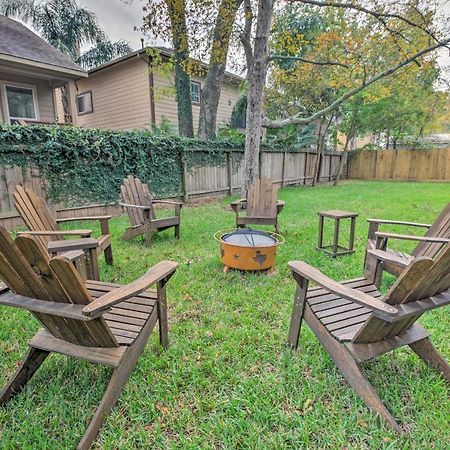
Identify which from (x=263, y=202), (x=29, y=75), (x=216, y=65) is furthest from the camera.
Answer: (x=216, y=65)

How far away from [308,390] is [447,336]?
1313 mm

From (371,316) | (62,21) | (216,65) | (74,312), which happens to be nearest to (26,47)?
(216,65)

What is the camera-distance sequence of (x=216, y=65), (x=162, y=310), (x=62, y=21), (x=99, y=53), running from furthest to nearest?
1. (x=99, y=53)
2. (x=62, y=21)
3. (x=216, y=65)
4. (x=162, y=310)

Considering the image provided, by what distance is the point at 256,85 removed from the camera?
6324 millimetres

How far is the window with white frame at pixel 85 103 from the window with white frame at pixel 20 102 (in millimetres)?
4283

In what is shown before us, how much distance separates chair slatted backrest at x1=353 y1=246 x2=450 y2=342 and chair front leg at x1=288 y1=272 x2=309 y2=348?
16.3 inches

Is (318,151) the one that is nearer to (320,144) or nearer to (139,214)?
(320,144)

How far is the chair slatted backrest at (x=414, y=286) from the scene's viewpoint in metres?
1.21

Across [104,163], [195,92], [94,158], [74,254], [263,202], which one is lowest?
[74,254]

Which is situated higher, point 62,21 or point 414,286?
point 62,21

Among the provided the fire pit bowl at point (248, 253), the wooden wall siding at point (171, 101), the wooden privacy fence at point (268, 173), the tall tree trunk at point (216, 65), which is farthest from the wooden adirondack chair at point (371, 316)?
the wooden wall siding at point (171, 101)

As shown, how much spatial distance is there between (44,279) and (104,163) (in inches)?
219

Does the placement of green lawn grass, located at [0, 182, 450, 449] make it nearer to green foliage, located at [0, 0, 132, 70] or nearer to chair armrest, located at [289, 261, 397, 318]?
chair armrest, located at [289, 261, 397, 318]

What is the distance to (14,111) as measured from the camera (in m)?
8.58
